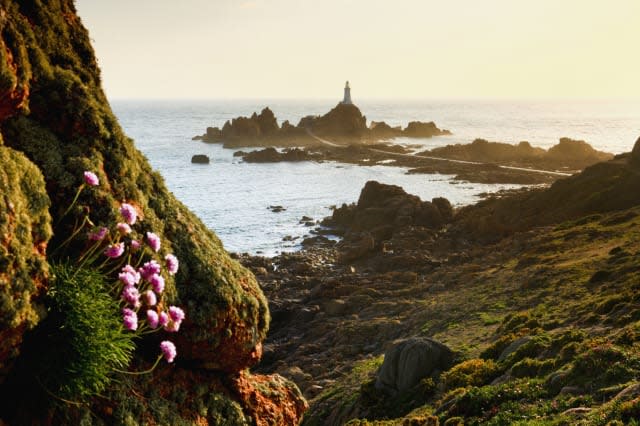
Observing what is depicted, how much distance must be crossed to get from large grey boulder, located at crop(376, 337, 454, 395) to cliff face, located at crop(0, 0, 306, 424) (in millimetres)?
8656

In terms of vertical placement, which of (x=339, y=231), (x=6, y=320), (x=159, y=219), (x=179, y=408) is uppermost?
(x=159, y=219)

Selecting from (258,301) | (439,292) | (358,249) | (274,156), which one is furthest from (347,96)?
(258,301)

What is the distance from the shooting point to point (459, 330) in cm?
2250

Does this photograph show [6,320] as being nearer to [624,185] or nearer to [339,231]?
[624,185]

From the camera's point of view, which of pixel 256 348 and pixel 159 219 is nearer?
pixel 159 219

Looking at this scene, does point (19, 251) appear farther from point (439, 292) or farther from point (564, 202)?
point (564, 202)

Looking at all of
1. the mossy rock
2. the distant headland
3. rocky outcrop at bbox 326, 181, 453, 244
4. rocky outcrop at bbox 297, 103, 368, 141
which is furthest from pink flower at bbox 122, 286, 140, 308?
rocky outcrop at bbox 297, 103, 368, 141

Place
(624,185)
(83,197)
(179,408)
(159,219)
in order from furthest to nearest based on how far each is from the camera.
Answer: (624,185) < (159,219) < (179,408) < (83,197)

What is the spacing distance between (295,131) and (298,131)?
953mm

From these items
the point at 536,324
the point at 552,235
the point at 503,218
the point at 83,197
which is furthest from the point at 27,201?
the point at 503,218

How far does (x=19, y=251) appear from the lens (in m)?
5.29

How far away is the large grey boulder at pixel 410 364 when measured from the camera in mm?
17141

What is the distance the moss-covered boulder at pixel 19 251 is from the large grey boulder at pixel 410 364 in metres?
13.2

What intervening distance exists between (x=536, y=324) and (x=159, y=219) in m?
15.3
